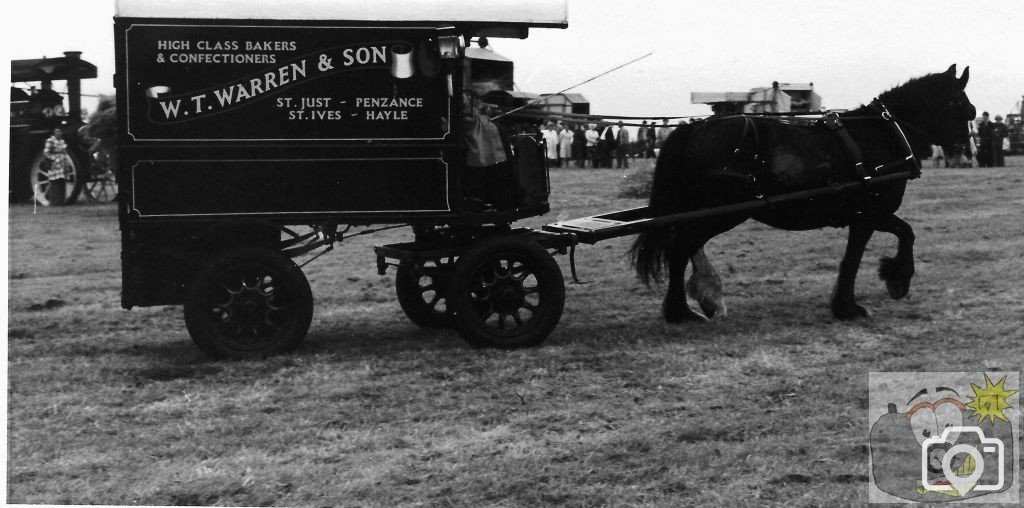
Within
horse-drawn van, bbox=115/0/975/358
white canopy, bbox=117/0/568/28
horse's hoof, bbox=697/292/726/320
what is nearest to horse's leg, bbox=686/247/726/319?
horse's hoof, bbox=697/292/726/320

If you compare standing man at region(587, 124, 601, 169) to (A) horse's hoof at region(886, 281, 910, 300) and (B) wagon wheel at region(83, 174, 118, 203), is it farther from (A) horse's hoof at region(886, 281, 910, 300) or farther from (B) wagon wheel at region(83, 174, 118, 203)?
(A) horse's hoof at region(886, 281, 910, 300)

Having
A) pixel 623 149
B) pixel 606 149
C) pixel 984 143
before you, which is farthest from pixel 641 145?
pixel 984 143

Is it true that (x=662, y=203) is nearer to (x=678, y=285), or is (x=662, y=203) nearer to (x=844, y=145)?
(x=678, y=285)

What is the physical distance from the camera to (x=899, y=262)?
848cm

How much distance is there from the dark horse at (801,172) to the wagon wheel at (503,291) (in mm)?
1125

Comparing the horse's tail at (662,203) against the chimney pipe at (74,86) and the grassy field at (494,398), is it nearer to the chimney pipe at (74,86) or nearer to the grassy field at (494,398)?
the grassy field at (494,398)

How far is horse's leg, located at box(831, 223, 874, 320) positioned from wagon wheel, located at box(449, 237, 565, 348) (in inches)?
82.6

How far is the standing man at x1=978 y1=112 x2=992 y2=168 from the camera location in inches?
806

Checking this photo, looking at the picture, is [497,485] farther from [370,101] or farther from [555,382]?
[370,101]

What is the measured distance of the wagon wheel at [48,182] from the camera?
14.5 meters

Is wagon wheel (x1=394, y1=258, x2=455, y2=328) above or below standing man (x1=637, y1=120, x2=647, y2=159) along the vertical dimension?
below

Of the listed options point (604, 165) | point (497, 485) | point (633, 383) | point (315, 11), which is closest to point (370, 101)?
point (315, 11)

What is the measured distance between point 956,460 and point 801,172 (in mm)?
3417

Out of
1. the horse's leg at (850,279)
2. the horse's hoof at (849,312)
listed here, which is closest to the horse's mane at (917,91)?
Answer: the horse's leg at (850,279)
